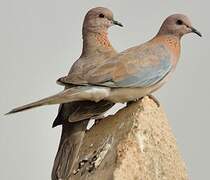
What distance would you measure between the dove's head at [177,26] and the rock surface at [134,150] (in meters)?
1.97

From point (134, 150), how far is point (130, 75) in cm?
166

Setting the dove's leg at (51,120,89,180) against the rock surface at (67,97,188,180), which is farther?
the dove's leg at (51,120,89,180)

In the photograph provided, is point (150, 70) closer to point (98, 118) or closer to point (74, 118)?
point (98, 118)

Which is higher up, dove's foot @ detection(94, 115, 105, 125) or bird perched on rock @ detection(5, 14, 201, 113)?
bird perched on rock @ detection(5, 14, 201, 113)

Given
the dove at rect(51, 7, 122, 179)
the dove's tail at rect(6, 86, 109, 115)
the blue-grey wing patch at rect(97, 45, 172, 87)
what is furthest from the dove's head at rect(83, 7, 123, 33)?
the dove's tail at rect(6, 86, 109, 115)

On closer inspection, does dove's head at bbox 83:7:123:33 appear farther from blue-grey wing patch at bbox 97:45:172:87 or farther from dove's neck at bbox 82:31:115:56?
blue-grey wing patch at bbox 97:45:172:87

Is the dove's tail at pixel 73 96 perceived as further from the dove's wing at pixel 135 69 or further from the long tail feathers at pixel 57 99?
the dove's wing at pixel 135 69

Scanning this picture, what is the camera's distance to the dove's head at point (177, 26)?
37.9 ft

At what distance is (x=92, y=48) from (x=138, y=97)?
1954 mm

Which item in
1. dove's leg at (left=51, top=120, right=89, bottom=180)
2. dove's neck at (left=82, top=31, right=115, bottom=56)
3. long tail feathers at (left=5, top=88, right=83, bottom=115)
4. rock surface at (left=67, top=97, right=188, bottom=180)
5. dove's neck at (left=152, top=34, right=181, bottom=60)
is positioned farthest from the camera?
dove's neck at (left=82, top=31, right=115, bottom=56)

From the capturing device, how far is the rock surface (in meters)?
8.73

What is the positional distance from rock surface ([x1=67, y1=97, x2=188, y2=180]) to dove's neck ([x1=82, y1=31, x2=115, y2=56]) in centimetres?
207

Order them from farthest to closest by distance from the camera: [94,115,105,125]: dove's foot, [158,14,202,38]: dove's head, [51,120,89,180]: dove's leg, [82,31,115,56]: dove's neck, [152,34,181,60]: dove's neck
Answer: [82,31,115,56]: dove's neck → [158,14,202,38]: dove's head → [152,34,181,60]: dove's neck → [94,115,105,125]: dove's foot → [51,120,89,180]: dove's leg

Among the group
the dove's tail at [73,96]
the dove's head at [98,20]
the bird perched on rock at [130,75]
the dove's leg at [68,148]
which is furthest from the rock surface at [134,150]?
the dove's head at [98,20]
